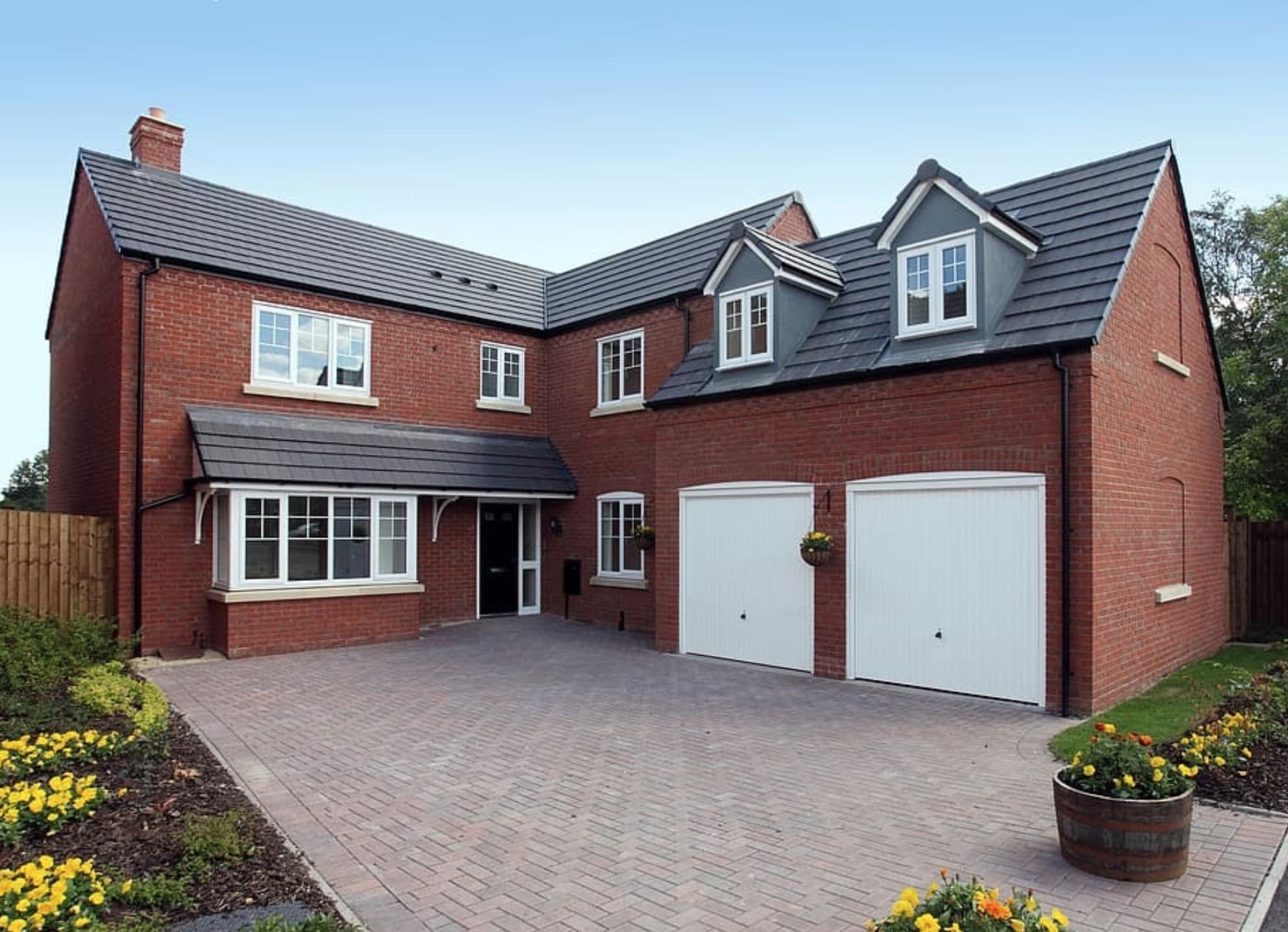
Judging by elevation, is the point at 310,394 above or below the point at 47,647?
above

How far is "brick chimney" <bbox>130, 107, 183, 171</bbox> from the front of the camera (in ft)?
51.5

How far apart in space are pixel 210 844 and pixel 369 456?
34.1ft

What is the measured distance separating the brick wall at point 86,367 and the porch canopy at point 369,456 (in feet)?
5.84

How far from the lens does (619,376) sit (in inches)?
688

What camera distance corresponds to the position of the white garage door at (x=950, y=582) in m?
9.49

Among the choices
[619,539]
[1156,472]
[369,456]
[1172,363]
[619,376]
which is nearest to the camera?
[1156,472]

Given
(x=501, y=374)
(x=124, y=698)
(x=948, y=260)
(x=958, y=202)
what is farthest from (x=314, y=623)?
(x=958, y=202)

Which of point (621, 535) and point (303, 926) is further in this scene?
point (621, 535)

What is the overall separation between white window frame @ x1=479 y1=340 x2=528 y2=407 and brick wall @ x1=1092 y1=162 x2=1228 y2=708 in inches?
483

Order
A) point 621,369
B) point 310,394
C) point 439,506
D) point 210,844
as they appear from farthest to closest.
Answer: point 621,369 < point 439,506 < point 310,394 < point 210,844

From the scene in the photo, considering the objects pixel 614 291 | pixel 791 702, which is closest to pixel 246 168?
pixel 614 291

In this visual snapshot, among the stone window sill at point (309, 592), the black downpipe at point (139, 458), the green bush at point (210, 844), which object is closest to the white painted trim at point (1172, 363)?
the green bush at point (210, 844)

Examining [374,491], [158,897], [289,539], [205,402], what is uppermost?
[205,402]

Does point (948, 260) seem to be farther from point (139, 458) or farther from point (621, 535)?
point (139, 458)
